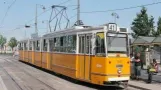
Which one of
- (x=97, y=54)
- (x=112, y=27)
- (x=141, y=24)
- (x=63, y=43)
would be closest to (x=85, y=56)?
(x=97, y=54)

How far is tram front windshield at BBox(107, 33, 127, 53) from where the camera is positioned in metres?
18.8

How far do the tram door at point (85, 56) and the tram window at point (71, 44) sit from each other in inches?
35.3

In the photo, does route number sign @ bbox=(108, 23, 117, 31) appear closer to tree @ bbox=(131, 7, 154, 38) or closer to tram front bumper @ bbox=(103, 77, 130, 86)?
tram front bumper @ bbox=(103, 77, 130, 86)

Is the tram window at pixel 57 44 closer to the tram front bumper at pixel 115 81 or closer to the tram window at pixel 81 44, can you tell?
the tram window at pixel 81 44

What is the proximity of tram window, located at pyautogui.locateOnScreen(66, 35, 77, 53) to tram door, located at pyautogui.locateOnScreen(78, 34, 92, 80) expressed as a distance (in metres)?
0.90

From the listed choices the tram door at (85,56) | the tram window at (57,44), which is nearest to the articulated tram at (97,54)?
the tram door at (85,56)

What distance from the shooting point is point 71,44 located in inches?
884

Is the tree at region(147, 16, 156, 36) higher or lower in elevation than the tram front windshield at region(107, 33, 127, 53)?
higher

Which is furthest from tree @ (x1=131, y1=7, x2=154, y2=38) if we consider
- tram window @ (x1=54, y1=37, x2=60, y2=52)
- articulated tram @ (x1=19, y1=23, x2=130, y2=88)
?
articulated tram @ (x1=19, y1=23, x2=130, y2=88)

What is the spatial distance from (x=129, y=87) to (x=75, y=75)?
10.2 feet

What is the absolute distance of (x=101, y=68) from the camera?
733 inches

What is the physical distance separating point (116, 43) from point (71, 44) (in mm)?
4056

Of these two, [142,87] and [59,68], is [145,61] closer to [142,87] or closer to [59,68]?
[59,68]

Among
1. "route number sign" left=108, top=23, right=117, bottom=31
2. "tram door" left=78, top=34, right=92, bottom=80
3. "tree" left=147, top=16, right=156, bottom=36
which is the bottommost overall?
"tram door" left=78, top=34, right=92, bottom=80
